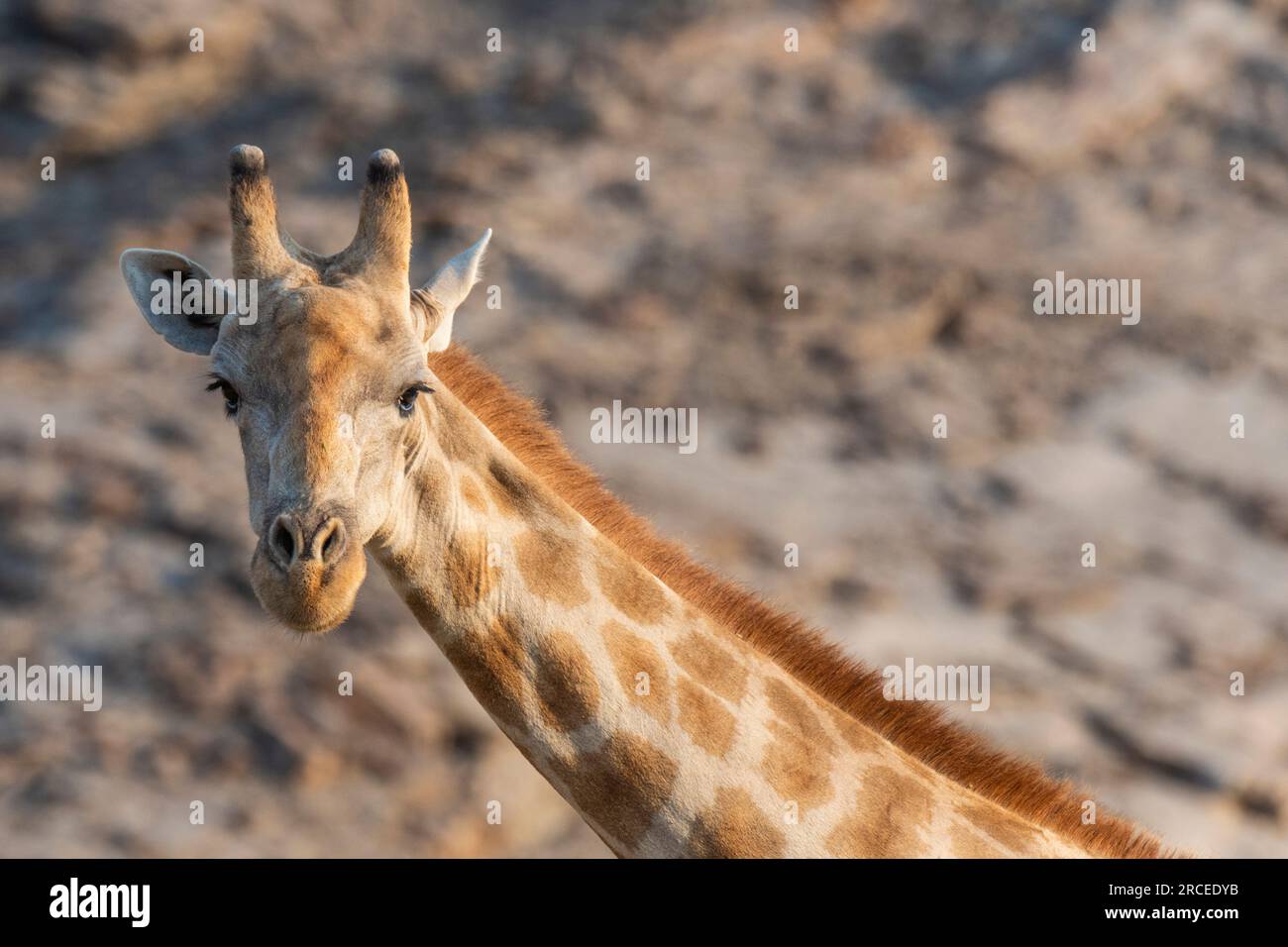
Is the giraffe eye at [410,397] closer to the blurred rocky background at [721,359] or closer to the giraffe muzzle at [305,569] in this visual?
the giraffe muzzle at [305,569]

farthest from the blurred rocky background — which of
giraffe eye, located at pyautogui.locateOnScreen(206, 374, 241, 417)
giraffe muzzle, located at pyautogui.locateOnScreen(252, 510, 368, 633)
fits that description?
giraffe muzzle, located at pyautogui.locateOnScreen(252, 510, 368, 633)

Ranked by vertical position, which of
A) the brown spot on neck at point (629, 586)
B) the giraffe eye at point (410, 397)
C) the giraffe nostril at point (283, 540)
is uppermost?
the giraffe eye at point (410, 397)

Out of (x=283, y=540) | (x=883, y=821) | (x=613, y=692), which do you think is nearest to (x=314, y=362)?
(x=283, y=540)

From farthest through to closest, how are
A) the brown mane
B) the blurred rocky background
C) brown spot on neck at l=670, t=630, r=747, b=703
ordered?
the blurred rocky background → the brown mane → brown spot on neck at l=670, t=630, r=747, b=703

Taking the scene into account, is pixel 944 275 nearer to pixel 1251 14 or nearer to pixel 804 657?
pixel 1251 14

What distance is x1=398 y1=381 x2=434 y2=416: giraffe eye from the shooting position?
499cm

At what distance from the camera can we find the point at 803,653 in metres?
5.74

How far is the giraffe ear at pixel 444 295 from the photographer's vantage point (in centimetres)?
543

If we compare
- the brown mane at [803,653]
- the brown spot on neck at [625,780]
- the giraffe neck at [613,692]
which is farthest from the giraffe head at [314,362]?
the brown spot on neck at [625,780]

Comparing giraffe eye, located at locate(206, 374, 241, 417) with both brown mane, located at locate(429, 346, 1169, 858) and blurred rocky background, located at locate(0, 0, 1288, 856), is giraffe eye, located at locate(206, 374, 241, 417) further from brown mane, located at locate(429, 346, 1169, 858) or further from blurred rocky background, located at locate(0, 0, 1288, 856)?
blurred rocky background, located at locate(0, 0, 1288, 856)

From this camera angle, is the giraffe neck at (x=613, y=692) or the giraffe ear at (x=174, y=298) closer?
the giraffe neck at (x=613, y=692)

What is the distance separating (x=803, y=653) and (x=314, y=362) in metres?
2.20
